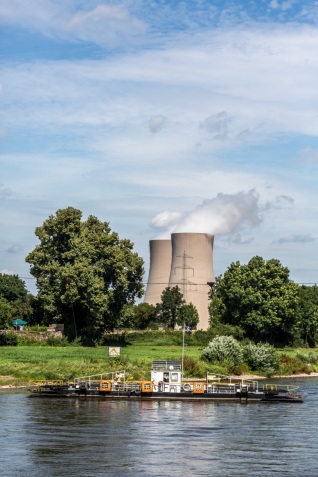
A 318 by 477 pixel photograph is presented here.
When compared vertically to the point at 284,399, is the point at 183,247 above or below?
above

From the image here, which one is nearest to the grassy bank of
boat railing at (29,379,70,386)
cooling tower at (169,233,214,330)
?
boat railing at (29,379,70,386)

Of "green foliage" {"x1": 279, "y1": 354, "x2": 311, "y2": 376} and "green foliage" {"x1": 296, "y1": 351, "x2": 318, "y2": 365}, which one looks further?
"green foliage" {"x1": 296, "y1": 351, "x2": 318, "y2": 365}

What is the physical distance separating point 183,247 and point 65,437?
8923 cm

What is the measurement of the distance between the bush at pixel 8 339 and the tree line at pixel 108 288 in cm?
470

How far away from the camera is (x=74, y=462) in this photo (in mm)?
41844

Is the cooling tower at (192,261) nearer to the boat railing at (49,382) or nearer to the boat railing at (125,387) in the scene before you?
the boat railing at (49,382)

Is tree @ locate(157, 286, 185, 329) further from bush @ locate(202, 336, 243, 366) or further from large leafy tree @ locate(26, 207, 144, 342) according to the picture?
bush @ locate(202, 336, 243, 366)

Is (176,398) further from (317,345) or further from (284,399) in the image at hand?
(317,345)

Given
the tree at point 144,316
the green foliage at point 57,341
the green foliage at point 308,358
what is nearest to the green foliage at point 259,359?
the green foliage at point 308,358

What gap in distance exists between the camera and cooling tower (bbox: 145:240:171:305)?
481 ft

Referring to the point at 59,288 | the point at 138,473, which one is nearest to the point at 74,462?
the point at 138,473

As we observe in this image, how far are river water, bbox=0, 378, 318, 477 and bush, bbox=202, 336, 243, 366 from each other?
22.2 m

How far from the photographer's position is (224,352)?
88.6 metres

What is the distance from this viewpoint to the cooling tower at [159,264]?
147 m
